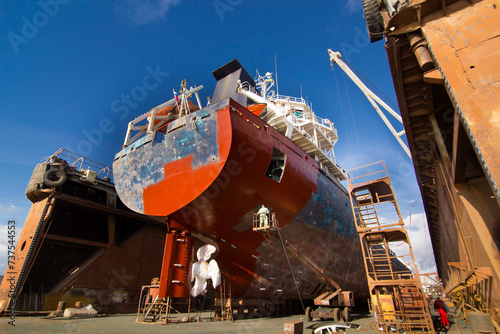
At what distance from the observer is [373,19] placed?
249 inches

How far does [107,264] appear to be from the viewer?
47.8 ft

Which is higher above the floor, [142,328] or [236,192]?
[236,192]

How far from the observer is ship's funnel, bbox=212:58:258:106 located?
15.6 meters

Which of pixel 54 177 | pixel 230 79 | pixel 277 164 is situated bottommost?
pixel 277 164

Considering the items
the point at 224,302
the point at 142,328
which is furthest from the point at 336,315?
the point at 142,328

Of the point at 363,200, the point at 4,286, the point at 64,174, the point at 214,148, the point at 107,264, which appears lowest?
the point at 4,286

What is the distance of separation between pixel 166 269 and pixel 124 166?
495 centimetres

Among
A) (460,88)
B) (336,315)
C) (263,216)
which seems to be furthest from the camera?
(336,315)

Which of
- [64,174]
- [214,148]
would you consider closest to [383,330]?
[214,148]

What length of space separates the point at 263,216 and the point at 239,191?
128 centimetres

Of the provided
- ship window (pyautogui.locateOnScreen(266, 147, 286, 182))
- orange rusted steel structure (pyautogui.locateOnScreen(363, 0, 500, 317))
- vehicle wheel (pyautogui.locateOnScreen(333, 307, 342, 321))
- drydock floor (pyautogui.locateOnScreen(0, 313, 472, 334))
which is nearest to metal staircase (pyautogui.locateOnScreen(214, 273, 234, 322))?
drydock floor (pyautogui.locateOnScreen(0, 313, 472, 334))

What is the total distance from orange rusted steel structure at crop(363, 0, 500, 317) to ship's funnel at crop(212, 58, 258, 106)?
400 inches

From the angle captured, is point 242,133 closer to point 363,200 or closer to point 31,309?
point 363,200

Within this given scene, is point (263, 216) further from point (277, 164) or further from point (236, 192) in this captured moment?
point (277, 164)
